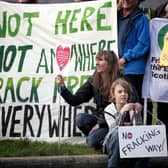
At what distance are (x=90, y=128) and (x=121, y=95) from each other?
66 centimetres

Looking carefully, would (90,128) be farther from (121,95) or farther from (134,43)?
(134,43)

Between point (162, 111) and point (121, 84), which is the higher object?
point (121, 84)

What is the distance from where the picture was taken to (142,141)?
7.19 m

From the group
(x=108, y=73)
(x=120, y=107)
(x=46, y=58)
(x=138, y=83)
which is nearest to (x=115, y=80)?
(x=108, y=73)

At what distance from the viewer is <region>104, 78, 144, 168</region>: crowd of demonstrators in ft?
23.3

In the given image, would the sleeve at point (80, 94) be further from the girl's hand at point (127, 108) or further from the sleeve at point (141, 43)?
the girl's hand at point (127, 108)

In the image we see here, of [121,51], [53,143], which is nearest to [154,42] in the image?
[121,51]

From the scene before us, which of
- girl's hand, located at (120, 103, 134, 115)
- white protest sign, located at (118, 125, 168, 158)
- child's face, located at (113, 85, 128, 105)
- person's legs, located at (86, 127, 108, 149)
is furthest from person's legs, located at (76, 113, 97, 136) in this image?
white protest sign, located at (118, 125, 168, 158)

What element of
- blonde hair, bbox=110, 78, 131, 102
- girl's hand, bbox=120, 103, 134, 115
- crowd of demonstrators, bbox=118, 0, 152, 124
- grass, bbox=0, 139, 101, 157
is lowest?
grass, bbox=0, 139, 101, 157

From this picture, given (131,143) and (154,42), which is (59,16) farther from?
(131,143)

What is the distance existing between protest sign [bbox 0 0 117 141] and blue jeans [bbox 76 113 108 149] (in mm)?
325

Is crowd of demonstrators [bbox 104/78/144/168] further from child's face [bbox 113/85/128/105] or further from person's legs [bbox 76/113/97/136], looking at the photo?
person's legs [bbox 76/113/97/136]

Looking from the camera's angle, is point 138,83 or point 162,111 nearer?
point 138,83

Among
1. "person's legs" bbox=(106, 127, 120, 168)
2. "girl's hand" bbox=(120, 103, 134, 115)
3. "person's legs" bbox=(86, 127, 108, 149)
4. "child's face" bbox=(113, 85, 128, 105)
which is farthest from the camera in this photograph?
"person's legs" bbox=(86, 127, 108, 149)
